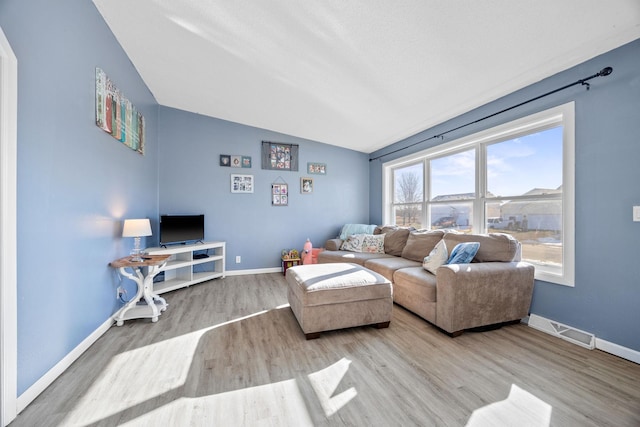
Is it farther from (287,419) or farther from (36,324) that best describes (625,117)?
(36,324)

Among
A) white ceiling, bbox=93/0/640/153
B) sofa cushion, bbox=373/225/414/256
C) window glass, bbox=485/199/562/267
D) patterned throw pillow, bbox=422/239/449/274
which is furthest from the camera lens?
sofa cushion, bbox=373/225/414/256

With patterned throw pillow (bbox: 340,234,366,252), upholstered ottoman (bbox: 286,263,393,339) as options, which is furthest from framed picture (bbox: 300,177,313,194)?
upholstered ottoman (bbox: 286,263,393,339)

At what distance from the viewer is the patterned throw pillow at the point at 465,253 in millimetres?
2516

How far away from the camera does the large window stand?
2.28m

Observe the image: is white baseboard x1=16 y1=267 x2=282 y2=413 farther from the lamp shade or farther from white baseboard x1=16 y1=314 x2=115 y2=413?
the lamp shade

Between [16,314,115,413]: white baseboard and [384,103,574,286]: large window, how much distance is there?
12.7 ft

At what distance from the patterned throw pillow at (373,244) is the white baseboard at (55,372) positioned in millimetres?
3241

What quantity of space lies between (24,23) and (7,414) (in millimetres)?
2046

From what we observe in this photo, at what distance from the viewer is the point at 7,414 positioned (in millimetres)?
1263

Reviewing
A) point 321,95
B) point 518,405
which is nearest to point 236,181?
point 321,95

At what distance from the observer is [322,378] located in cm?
165

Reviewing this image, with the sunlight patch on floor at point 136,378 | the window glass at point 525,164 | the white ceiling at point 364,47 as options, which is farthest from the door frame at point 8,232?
the window glass at point 525,164

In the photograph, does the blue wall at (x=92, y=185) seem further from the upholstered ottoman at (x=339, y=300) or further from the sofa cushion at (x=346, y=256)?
the sofa cushion at (x=346, y=256)

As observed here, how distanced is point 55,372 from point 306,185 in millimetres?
3813
